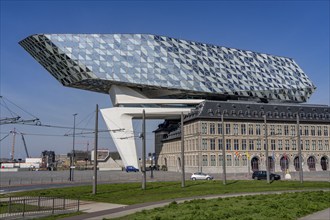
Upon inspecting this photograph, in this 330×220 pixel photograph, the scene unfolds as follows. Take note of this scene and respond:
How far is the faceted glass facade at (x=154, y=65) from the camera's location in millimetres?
94562

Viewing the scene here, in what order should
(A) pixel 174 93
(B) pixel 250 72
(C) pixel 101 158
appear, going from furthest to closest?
(C) pixel 101 158 < (B) pixel 250 72 < (A) pixel 174 93

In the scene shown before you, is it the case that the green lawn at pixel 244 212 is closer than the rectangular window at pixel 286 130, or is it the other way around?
the green lawn at pixel 244 212

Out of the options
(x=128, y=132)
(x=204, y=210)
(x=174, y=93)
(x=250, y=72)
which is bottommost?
(x=204, y=210)

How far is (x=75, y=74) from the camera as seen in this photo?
314 ft

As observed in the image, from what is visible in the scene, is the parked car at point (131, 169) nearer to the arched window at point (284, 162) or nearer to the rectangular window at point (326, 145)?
the arched window at point (284, 162)

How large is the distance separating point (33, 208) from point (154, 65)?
79866 mm

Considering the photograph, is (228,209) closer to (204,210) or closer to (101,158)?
(204,210)

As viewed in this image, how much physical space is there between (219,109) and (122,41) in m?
31.1

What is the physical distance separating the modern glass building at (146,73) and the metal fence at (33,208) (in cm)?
6573

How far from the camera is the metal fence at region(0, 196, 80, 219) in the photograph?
20.4 metres

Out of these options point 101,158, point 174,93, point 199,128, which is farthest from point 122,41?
point 101,158

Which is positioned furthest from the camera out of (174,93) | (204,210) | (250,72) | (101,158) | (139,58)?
(101,158)

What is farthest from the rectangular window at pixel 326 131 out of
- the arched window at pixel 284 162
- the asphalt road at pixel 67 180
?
the asphalt road at pixel 67 180

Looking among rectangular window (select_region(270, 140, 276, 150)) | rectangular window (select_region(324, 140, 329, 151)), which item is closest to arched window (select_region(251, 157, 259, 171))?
rectangular window (select_region(270, 140, 276, 150))
